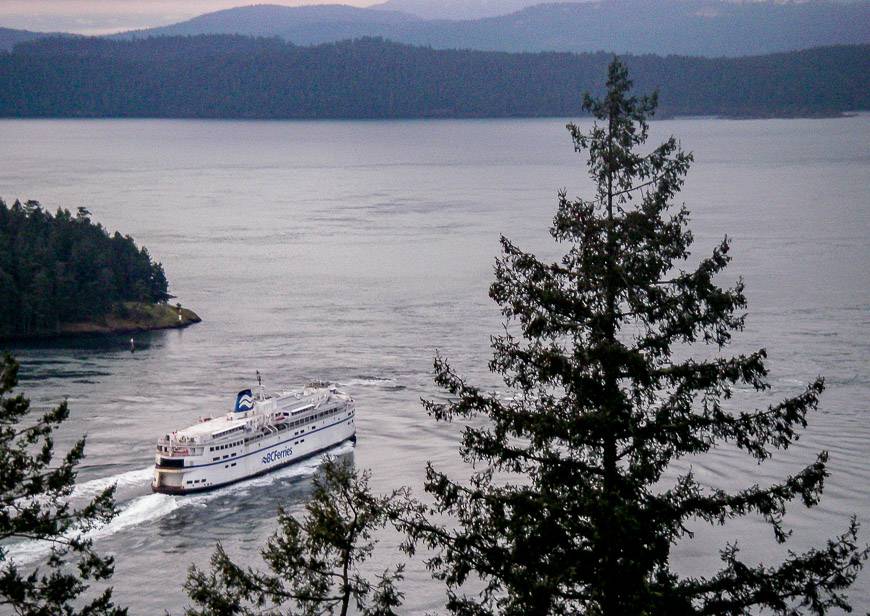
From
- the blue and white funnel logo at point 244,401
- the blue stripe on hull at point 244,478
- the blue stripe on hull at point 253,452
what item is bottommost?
the blue stripe on hull at point 244,478

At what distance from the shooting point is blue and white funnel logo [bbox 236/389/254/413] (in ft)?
120

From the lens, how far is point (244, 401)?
121 ft

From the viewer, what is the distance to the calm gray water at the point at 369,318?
3059 centimetres

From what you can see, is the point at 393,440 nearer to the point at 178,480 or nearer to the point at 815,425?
the point at 178,480

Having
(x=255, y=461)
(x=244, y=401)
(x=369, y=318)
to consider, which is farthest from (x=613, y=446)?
(x=369, y=318)

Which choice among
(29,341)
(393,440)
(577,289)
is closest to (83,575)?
(577,289)

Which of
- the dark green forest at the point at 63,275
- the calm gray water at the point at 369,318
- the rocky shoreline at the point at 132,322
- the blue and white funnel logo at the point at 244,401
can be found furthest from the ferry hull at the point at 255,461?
the dark green forest at the point at 63,275

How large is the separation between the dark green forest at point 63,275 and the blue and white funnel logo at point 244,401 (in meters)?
21.8

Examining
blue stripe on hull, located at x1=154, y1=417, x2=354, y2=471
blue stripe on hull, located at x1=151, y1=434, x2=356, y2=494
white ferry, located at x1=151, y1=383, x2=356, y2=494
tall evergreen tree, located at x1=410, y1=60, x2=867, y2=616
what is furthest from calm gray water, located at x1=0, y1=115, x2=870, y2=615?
tall evergreen tree, located at x1=410, y1=60, x2=867, y2=616

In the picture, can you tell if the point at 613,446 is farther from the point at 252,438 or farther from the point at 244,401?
the point at 244,401

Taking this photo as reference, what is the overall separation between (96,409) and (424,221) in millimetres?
55239

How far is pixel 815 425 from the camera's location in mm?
35875

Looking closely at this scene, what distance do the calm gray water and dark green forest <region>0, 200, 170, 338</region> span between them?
2902mm

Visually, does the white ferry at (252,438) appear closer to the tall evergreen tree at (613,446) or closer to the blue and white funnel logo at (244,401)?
the blue and white funnel logo at (244,401)
